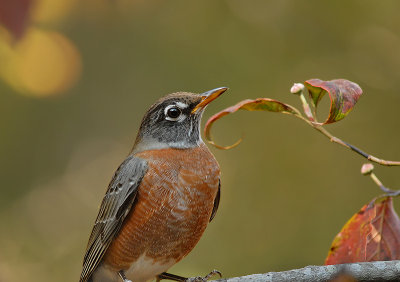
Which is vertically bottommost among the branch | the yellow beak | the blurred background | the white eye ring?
the branch

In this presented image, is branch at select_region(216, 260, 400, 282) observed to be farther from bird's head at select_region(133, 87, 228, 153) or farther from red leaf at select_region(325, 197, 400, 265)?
bird's head at select_region(133, 87, 228, 153)

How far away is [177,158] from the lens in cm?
406

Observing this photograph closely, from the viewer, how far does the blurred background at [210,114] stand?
6.70 meters

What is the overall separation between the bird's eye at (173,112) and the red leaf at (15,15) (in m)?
2.05

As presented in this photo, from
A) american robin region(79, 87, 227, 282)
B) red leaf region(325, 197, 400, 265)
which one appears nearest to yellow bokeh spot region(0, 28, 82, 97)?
american robin region(79, 87, 227, 282)

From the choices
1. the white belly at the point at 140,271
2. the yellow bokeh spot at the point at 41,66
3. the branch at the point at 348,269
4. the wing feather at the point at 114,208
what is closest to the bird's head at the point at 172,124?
the wing feather at the point at 114,208

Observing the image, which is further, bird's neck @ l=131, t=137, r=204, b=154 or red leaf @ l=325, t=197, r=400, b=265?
bird's neck @ l=131, t=137, r=204, b=154

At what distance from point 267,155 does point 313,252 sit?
133 cm

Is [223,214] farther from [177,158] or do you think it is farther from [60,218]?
[177,158]

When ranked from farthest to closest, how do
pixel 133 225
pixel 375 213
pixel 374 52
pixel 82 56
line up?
1. pixel 82 56
2. pixel 374 52
3. pixel 133 225
4. pixel 375 213

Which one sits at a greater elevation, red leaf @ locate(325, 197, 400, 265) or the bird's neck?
the bird's neck

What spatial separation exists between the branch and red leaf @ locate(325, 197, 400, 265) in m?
0.04

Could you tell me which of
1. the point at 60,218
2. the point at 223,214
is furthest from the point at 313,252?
the point at 60,218

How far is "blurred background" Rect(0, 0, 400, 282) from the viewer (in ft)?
22.0
